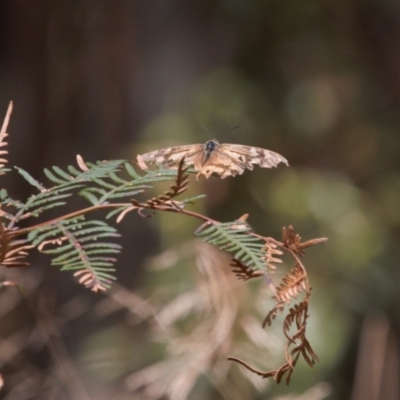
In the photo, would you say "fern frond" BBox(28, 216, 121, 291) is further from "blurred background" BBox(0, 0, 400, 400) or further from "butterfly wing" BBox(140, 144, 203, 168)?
"blurred background" BBox(0, 0, 400, 400)

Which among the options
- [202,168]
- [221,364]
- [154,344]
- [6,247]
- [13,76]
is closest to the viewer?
[6,247]

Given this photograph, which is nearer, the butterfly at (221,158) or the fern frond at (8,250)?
the fern frond at (8,250)

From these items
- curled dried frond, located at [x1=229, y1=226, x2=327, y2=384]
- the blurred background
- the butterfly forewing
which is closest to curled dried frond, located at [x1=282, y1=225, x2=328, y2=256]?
curled dried frond, located at [x1=229, y1=226, x2=327, y2=384]

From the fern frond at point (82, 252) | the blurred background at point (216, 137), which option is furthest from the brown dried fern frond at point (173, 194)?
the blurred background at point (216, 137)

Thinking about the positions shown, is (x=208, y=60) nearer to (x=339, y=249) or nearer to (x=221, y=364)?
(x=339, y=249)

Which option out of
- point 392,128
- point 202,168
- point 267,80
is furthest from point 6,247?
point 392,128

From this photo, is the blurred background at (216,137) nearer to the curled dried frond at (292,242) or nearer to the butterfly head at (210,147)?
the butterfly head at (210,147)
